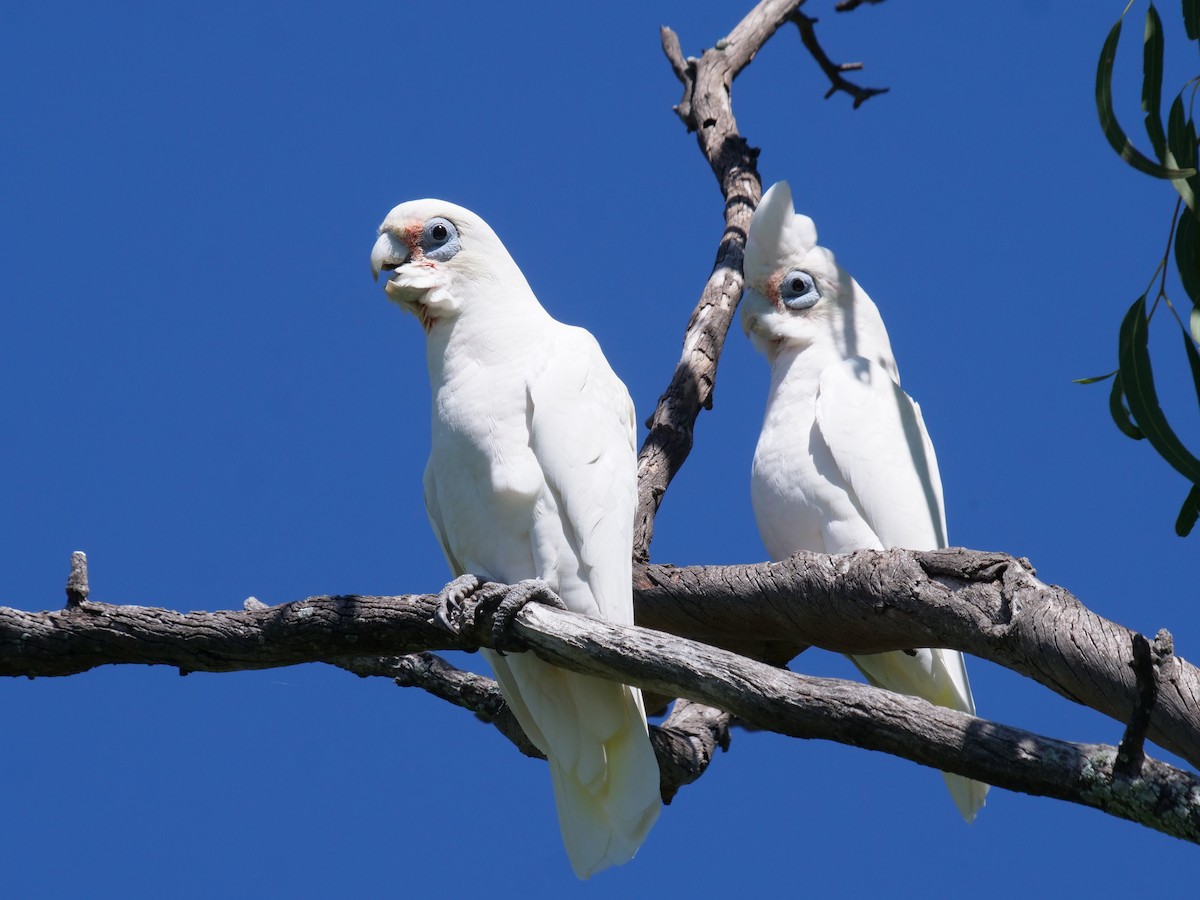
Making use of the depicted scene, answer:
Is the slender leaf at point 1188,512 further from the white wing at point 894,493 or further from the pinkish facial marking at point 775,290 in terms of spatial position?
the pinkish facial marking at point 775,290

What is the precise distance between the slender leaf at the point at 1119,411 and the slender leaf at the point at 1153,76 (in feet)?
1.76

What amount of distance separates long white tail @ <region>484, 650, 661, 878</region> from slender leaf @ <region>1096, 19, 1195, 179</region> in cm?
158

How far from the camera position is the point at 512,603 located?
2818 millimetres

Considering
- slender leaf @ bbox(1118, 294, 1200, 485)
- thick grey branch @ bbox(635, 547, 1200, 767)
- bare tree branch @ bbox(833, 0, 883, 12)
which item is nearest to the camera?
thick grey branch @ bbox(635, 547, 1200, 767)

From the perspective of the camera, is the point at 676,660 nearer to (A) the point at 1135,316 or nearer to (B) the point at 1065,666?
(B) the point at 1065,666

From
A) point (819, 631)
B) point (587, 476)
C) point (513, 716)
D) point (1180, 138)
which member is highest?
point (1180, 138)

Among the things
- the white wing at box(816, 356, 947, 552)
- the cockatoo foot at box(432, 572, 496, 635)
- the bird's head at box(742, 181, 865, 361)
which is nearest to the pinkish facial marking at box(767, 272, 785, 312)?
the bird's head at box(742, 181, 865, 361)

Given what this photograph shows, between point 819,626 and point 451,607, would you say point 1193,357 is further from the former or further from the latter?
point 451,607

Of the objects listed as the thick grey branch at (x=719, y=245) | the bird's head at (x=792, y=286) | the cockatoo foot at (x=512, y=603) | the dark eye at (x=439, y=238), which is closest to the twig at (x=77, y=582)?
the cockatoo foot at (x=512, y=603)

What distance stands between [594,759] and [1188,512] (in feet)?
4.81

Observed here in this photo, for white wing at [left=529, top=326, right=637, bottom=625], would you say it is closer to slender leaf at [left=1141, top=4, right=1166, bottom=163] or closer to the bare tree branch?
slender leaf at [left=1141, top=4, right=1166, bottom=163]

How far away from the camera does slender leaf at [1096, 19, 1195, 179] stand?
2.51m

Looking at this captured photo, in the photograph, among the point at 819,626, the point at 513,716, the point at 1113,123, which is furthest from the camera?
the point at 513,716

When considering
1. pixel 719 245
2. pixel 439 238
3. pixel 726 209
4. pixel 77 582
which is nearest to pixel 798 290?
pixel 719 245
